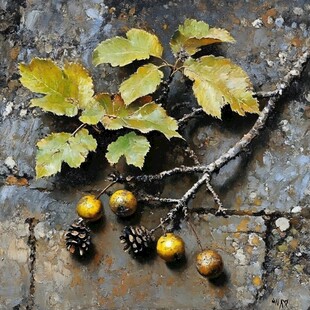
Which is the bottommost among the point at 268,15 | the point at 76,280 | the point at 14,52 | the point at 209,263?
the point at 76,280

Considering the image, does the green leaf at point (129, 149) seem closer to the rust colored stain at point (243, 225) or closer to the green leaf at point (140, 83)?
the green leaf at point (140, 83)

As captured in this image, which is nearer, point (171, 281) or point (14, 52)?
point (171, 281)

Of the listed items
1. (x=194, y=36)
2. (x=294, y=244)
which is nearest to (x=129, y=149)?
(x=194, y=36)

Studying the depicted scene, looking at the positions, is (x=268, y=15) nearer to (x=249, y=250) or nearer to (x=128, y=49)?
(x=128, y=49)

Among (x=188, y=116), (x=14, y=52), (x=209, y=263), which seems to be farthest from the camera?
(x=14, y=52)

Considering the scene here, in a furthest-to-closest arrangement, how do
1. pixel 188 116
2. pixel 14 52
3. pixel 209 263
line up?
pixel 14 52 < pixel 188 116 < pixel 209 263

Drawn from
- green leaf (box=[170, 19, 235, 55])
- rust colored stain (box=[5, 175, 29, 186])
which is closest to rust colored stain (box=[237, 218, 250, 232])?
green leaf (box=[170, 19, 235, 55])
